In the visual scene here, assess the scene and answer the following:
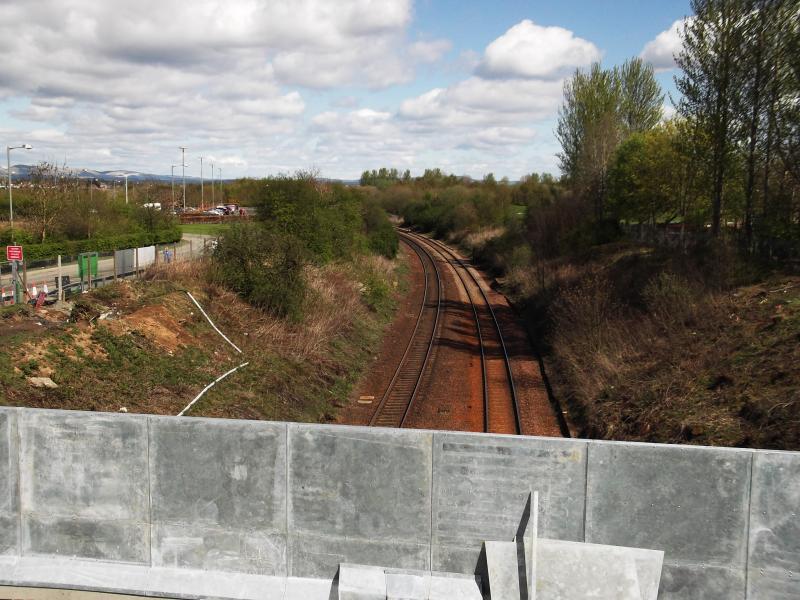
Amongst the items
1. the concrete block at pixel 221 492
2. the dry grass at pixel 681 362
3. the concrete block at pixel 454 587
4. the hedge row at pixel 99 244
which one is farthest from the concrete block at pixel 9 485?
the hedge row at pixel 99 244

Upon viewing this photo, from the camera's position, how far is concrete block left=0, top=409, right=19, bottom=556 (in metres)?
→ 6.52

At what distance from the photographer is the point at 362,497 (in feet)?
20.5

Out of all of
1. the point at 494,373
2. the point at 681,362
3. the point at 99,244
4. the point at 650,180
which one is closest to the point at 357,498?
the point at 681,362

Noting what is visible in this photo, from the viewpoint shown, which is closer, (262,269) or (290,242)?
(262,269)

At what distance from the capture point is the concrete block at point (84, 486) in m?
6.46

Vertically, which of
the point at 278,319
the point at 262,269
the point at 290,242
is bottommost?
the point at 278,319

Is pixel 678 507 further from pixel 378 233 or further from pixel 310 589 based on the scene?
pixel 378 233

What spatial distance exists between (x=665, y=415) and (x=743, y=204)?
1633cm

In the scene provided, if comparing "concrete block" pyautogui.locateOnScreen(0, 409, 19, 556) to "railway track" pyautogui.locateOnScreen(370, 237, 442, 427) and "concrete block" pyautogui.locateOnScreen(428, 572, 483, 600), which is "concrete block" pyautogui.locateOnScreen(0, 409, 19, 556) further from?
"railway track" pyautogui.locateOnScreen(370, 237, 442, 427)

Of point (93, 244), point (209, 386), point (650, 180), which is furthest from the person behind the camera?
point (93, 244)

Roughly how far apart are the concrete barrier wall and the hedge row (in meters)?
33.7

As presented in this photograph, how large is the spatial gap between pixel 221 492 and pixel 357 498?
126 centimetres

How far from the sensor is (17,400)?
11.8m

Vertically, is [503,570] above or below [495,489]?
below
